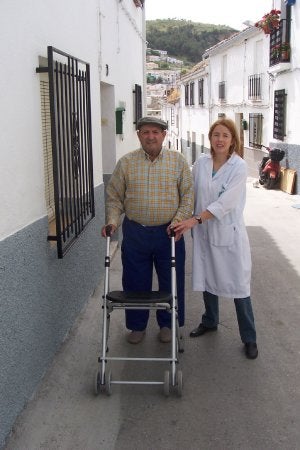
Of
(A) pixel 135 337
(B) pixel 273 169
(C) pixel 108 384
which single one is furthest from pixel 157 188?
(B) pixel 273 169

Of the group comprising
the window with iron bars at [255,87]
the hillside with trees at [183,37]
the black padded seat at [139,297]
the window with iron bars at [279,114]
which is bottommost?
the black padded seat at [139,297]

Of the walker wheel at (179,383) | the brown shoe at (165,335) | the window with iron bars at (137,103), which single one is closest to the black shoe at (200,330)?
the brown shoe at (165,335)

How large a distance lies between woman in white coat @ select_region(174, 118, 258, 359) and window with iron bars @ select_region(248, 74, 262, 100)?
1329 cm

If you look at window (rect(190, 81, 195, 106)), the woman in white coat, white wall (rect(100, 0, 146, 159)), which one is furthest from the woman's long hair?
window (rect(190, 81, 195, 106))

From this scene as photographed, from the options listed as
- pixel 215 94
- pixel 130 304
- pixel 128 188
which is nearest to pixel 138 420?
pixel 130 304

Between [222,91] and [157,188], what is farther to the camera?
[222,91]

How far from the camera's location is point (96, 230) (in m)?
5.71

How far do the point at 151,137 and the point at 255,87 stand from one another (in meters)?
14.1

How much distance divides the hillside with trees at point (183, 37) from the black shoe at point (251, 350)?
7534 cm

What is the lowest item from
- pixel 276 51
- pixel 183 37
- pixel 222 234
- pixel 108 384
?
pixel 108 384

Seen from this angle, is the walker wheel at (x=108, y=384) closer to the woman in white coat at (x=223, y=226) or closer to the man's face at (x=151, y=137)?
the woman in white coat at (x=223, y=226)

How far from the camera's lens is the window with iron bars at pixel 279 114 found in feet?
45.2

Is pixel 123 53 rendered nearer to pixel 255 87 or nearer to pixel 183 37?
pixel 255 87

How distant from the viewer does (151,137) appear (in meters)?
3.77
